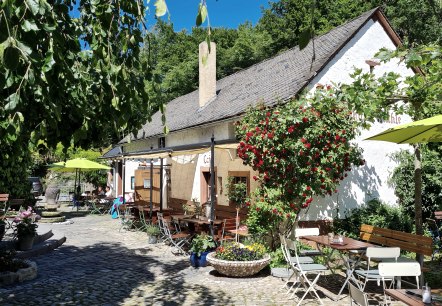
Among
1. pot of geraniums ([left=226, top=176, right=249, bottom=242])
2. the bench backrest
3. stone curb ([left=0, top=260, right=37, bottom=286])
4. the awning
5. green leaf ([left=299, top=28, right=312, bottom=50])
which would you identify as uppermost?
the awning

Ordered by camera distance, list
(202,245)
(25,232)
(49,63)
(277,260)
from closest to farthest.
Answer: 1. (49,63)
2. (277,260)
3. (202,245)
4. (25,232)

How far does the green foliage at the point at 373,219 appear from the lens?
33.7ft

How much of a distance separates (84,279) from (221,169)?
A: 19.0 feet

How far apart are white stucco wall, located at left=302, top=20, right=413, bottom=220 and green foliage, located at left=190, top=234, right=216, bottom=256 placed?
7.97ft

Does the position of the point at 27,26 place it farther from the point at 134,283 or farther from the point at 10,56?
the point at 134,283

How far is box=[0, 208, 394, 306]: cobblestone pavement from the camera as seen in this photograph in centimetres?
669

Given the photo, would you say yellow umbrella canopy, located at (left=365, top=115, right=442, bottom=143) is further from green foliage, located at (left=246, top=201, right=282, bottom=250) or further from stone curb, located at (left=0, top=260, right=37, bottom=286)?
stone curb, located at (left=0, top=260, right=37, bottom=286)

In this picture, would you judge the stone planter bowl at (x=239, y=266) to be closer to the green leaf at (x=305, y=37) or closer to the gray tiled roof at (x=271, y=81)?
the gray tiled roof at (x=271, y=81)

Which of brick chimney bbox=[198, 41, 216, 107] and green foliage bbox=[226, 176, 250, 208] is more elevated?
brick chimney bbox=[198, 41, 216, 107]

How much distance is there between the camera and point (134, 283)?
7.73 m

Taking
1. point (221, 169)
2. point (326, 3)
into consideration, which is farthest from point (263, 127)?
point (326, 3)

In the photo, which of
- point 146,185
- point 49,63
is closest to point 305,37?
point 49,63

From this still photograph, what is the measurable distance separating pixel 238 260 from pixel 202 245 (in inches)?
53.5

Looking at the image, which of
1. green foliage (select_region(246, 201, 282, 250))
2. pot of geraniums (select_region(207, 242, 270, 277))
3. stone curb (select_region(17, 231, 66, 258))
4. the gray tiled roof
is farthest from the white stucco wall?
stone curb (select_region(17, 231, 66, 258))
